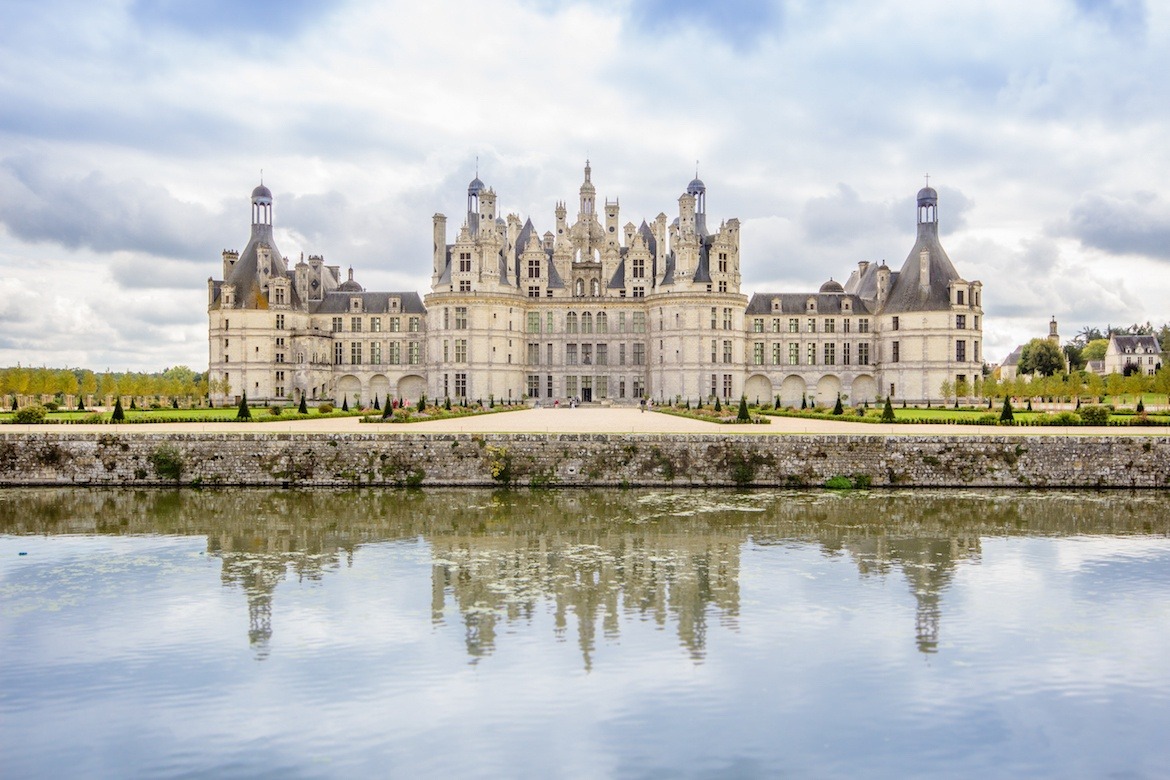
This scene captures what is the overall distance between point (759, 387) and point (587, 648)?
52.5m

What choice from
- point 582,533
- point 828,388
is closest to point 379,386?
point 828,388

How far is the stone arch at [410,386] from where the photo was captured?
2618 inches

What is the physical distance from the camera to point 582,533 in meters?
22.2

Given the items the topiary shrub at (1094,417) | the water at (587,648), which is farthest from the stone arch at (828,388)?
the water at (587,648)

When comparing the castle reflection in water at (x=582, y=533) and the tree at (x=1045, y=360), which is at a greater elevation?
the tree at (x=1045, y=360)

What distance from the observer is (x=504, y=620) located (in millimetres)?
15227

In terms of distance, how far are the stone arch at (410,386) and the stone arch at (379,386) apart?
946mm

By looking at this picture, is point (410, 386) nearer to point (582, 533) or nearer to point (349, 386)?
point (349, 386)

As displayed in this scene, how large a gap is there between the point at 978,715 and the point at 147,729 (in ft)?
31.9

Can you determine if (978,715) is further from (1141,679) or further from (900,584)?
(900,584)

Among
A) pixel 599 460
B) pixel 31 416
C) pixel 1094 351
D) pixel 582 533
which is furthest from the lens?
pixel 1094 351

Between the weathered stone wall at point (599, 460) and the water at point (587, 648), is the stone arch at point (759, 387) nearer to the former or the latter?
the weathered stone wall at point (599, 460)

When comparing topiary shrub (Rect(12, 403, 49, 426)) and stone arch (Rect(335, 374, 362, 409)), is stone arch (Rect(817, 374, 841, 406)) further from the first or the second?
topiary shrub (Rect(12, 403, 49, 426))

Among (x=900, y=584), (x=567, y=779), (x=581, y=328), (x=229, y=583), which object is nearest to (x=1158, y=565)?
(x=900, y=584)
